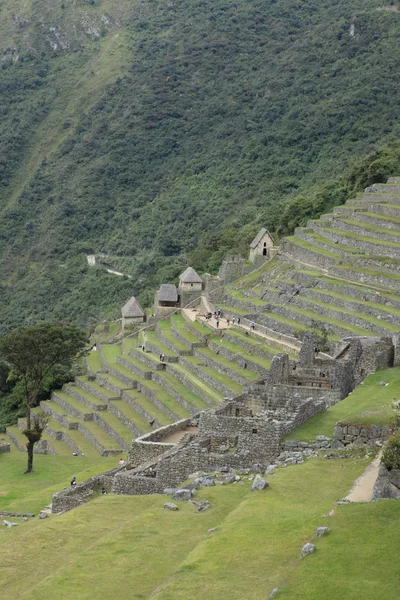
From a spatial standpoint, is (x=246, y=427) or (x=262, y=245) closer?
(x=246, y=427)

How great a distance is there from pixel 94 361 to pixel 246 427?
36.8m

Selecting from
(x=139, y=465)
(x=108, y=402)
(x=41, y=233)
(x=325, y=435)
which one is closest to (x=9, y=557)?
(x=139, y=465)

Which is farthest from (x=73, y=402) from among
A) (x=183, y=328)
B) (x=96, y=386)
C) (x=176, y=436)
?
(x=176, y=436)

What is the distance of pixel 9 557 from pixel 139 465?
17.2 ft

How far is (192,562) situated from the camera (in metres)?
15.7

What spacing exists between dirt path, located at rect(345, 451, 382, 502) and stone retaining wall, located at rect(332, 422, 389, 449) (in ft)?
4.91

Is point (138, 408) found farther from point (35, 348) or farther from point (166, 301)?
point (166, 301)

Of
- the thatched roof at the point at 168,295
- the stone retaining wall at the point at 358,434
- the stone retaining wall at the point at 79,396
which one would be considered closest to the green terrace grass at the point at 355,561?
the stone retaining wall at the point at 358,434

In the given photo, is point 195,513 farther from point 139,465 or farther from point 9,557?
point 139,465

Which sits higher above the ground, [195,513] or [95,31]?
[95,31]

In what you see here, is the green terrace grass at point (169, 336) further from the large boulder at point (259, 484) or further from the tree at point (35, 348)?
the large boulder at point (259, 484)

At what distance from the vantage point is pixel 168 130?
13638 centimetres

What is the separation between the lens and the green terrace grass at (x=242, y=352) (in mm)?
40084

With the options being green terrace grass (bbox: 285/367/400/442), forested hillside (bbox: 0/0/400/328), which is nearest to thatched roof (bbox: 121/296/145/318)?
forested hillside (bbox: 0/0/400/328)
